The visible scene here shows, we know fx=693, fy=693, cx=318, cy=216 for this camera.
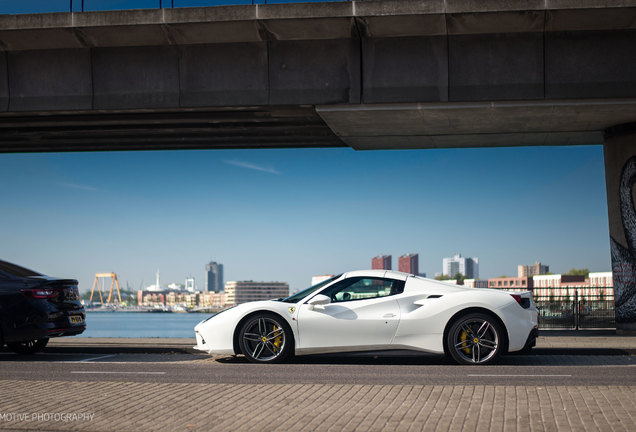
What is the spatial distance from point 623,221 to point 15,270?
1323 centimetres

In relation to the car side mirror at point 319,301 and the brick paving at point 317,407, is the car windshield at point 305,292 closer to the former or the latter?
the car side mirror at point 319,301

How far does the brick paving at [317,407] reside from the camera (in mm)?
5504

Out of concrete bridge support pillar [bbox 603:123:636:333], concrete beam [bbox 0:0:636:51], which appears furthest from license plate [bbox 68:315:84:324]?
concrete bridge support pillar [bbox 603:123:636:333]

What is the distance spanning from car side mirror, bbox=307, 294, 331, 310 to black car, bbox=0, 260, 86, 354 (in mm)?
4375

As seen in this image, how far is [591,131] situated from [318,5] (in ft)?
25.5

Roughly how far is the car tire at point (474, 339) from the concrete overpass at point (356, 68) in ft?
20.0

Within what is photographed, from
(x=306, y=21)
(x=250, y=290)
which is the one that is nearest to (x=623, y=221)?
(x=306, y=21)

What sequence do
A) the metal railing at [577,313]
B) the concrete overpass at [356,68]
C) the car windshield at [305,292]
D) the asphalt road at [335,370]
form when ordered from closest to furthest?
the asphalt road at [335,370] < the car windshield at [305,292] < the concrete overpass at [356,68] < the metal railing at [577,313]

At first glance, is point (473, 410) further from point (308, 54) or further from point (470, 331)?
point (308, 54)

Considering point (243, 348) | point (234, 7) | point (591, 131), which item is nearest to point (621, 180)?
point (591, 131)

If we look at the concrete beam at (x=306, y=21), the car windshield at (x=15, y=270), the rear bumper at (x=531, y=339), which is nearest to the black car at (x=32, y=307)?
the car windshield at (x=15, y=270)

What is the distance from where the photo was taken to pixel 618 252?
1653 cm

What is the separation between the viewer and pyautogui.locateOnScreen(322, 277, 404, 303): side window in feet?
33.3

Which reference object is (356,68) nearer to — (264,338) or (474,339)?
(264,338)
